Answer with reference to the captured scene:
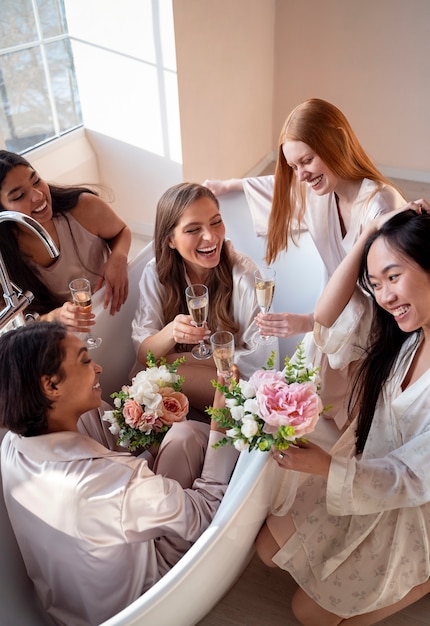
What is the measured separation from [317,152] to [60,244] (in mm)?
1021

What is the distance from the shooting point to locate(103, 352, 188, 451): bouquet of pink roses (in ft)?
5.14

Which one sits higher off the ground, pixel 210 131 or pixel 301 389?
pixel 301 389

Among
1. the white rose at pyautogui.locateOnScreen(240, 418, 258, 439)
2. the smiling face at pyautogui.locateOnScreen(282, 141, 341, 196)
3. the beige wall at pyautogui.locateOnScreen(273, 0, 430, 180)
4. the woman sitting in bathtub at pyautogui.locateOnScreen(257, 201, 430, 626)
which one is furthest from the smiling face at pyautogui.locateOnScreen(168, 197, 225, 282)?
the beige wall at pyautogui.locateOnScreen(273, 0, 430, 180)

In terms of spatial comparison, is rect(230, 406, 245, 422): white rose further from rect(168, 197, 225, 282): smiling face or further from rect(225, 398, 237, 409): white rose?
rect(168, 197, 225, 282): smiling face

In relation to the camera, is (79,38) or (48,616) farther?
(79,38)

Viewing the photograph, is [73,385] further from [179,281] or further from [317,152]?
[317,152]

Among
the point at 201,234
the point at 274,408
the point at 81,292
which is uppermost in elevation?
the point at 274,408

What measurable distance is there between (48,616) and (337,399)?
48.4 inches

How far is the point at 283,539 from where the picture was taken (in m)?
1.63

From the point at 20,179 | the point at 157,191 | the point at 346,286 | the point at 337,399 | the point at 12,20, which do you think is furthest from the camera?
the point at 157,191

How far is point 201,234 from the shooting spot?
1.95 m

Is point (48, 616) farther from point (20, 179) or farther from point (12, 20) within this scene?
point (12, 20)

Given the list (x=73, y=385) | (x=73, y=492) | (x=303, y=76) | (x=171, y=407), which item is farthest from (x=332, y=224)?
(x=303, y=76)

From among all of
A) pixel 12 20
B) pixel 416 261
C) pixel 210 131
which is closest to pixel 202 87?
pixel 210 131
